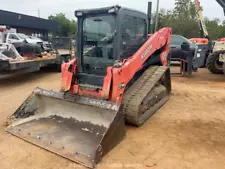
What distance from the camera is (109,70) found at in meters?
3.96

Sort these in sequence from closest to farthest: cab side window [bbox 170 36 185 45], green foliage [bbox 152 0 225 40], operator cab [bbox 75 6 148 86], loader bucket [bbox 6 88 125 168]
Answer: loader bucket [bbox 6 88 125 168] < operator cab [bbox 75 6 148 86] < cab side window [bbox 170 36 185 45] < green foliage [bbox 152 0 225 40]

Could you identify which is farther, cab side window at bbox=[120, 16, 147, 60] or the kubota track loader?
cab side window at bbox=[120, 16, 147, 60]

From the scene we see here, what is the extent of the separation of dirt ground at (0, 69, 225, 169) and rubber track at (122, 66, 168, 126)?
25 cm

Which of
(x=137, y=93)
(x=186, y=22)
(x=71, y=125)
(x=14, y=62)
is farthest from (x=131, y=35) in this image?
(x=186, y=22)

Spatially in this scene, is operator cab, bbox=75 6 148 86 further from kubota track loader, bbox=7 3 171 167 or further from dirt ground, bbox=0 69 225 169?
dirt ground, bbox=0 69 225 169

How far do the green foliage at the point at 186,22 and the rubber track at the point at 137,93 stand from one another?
26.3 meters

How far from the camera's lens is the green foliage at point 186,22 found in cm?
3166

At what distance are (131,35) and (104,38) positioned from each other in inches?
22.1

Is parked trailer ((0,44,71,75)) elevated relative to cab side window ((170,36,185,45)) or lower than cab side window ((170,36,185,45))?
lower

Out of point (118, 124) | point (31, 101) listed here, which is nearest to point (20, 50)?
point (31, 101)

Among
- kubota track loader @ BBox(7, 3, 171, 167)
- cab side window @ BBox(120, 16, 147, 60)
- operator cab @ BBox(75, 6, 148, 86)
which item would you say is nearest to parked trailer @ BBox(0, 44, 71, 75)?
operator cab @ BBox(75, 6, 148, 86)

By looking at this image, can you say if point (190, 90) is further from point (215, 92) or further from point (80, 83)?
point (80, 83)

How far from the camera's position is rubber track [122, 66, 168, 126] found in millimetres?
4129

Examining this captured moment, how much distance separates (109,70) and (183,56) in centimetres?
564
